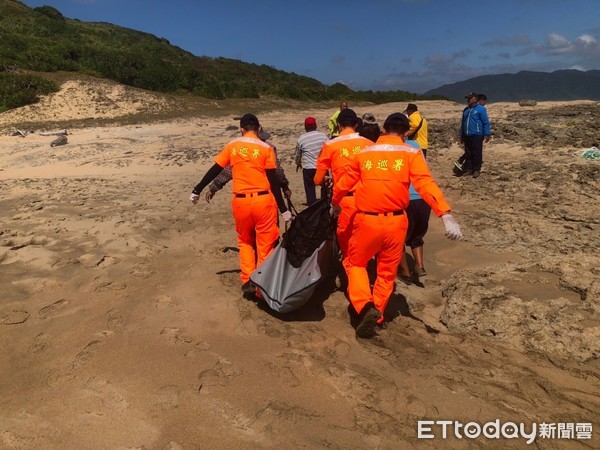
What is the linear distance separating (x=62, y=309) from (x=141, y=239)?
71.9 inches

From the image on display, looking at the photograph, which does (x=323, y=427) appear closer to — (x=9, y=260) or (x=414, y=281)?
(x=414, y=281)

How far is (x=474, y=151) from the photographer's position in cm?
834

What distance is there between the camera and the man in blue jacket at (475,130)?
8156mm

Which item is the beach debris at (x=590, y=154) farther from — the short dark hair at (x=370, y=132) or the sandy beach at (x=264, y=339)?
the short dark hair at (x=370, y=132)

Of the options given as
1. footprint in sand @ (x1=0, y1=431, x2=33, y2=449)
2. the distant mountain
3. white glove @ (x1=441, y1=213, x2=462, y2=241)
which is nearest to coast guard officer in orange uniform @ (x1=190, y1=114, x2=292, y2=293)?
white glove @ (x1=441, y1=213, x2=462, y2=241)

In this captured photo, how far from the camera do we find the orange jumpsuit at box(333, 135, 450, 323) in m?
3.29

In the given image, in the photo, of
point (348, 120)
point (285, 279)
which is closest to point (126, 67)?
point (348, 120)

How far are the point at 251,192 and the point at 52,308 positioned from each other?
2076mm

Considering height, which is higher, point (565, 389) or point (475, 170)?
point (475, 170)

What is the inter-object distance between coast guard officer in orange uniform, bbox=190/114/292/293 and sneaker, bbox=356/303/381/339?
1.08 meters

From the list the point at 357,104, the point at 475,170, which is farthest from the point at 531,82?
the point at 475,170

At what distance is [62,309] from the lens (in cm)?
379

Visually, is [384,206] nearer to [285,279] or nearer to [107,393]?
[285,279]

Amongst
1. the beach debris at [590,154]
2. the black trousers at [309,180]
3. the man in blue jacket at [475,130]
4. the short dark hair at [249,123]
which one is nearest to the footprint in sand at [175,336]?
the short dark hair at [249,123]
